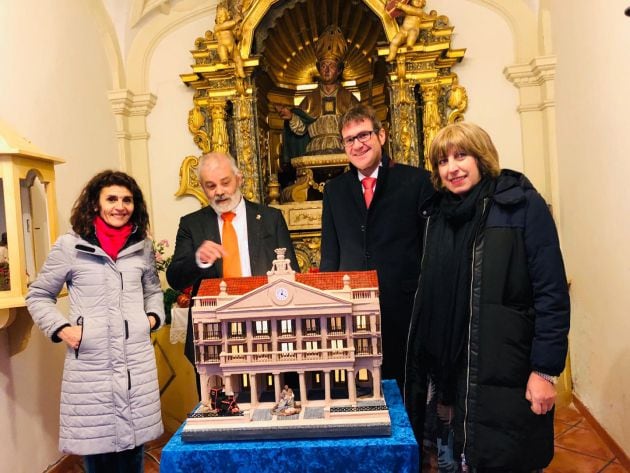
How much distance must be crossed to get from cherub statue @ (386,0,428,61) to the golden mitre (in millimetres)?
735

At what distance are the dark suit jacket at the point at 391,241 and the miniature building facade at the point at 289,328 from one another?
0.58 m

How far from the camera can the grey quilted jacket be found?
2.26 m

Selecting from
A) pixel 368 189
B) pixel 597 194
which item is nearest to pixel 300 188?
pixel 597 194

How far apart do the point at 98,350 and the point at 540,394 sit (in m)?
1.73

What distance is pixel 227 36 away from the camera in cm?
447

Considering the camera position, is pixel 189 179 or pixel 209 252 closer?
pixel 209 252

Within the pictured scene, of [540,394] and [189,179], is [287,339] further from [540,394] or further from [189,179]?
[189,179]

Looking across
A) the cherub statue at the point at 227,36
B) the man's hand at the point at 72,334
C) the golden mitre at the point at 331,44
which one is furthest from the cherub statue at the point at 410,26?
the man's hand at the point at 72,334

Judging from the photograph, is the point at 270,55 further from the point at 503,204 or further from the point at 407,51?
the point at 503,204

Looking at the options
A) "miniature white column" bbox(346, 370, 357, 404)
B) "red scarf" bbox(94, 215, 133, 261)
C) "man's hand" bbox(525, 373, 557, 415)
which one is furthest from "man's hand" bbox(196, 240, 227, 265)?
"man's hand" bbox(525, 373, 557, 415)

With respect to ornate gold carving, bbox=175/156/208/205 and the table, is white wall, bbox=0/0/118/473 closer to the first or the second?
ornate gold carving, bbox=175/156/208/205

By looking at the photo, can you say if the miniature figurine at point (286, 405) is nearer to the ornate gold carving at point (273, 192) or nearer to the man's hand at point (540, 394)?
the man's hand at point (540, 394)

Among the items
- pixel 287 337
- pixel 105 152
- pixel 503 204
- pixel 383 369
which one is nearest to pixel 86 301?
pixel 287 337

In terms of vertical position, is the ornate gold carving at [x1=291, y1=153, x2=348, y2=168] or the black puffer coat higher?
the ornate gold carving at [x1=291, y1=153, x2=348, y2=168]
